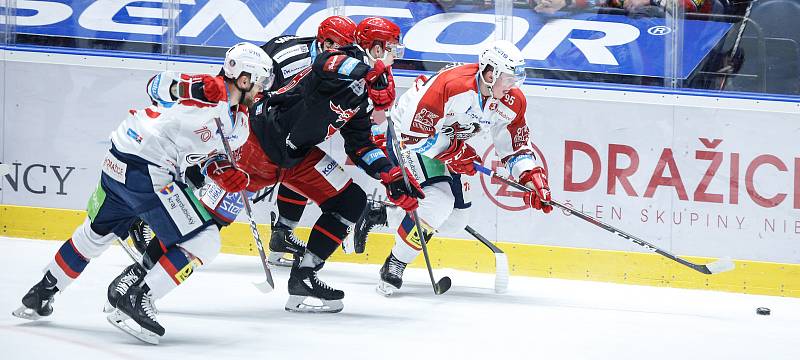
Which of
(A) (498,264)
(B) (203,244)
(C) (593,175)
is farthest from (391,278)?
(B) (203,244)

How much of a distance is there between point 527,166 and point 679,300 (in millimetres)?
1024

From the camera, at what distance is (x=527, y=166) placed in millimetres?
5414

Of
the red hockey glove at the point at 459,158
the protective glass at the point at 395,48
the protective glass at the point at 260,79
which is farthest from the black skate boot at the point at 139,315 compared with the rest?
the red hockey glove at the point at 459,158

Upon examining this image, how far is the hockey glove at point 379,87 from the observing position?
446cm

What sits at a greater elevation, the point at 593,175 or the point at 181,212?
the point at 181,212

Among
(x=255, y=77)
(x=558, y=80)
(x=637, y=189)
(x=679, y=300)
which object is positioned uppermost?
(x=255, y=77)

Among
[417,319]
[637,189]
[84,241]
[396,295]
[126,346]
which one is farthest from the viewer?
[637,189]

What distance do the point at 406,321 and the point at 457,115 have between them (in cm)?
104

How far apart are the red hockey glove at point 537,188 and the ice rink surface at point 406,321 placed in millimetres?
457

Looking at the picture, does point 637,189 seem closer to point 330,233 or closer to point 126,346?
point 330,233

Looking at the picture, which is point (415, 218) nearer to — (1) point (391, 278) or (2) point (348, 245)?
(1) point (391, 278)

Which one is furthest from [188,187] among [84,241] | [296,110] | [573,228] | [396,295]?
[573,228]

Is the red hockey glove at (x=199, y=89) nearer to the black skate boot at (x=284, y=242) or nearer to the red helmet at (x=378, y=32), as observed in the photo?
the red helmet at (x=378, y=32)

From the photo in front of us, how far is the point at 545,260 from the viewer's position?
20.1ft
